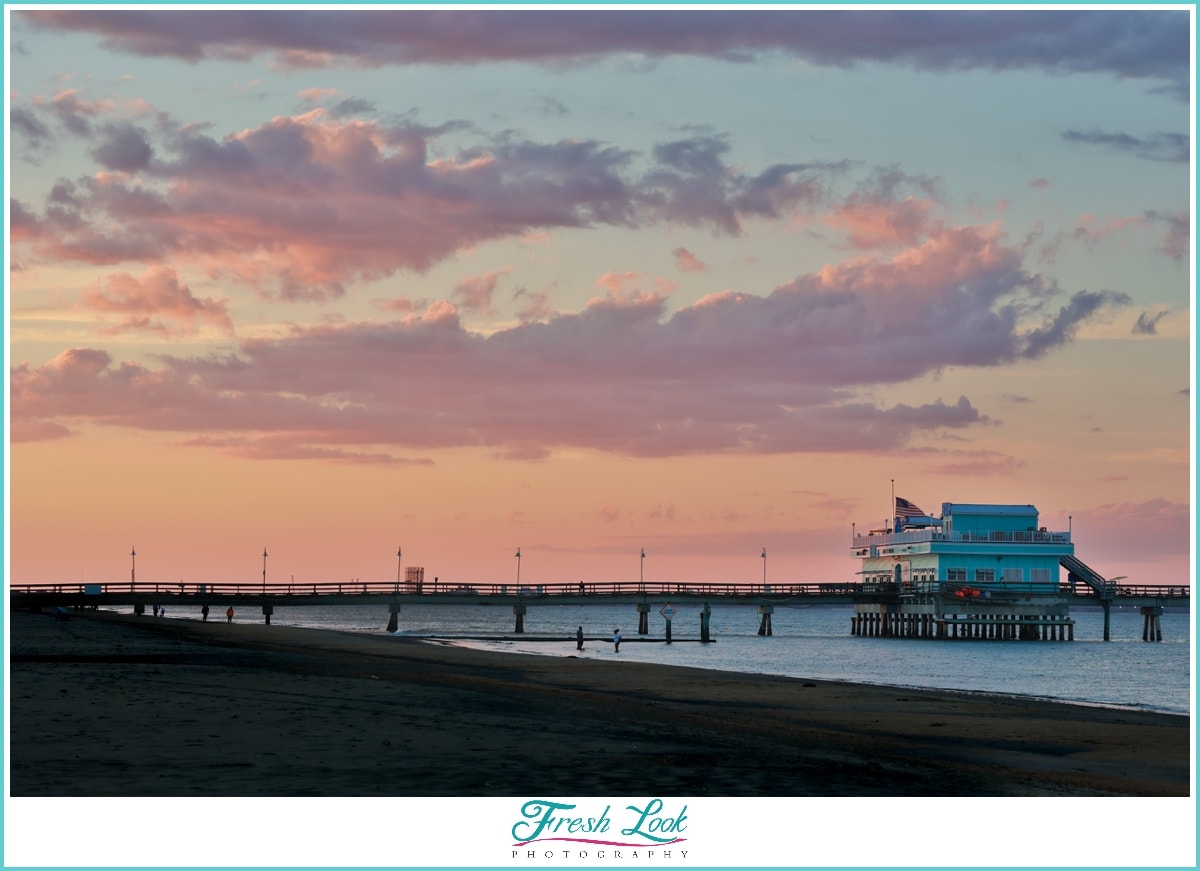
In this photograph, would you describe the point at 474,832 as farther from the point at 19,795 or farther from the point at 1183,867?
the point at 1183,867

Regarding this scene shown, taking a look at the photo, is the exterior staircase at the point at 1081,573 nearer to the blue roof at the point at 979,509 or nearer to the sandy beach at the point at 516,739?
the blue roof at the point at 979,509

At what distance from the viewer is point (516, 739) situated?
2139 centimetres

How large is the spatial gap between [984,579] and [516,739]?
10652 centimetres

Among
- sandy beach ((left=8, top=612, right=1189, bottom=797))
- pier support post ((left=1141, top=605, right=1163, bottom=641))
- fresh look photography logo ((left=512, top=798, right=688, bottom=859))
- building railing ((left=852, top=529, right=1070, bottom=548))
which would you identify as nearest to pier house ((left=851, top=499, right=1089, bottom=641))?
building railing ((left=852, top=529, right=1070, bottom=548))

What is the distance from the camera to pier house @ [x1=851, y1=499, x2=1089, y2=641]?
119375 millimetres

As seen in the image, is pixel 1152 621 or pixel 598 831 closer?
pixel 598 831

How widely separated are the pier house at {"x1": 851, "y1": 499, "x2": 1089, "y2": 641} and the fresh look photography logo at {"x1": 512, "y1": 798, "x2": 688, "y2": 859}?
109m

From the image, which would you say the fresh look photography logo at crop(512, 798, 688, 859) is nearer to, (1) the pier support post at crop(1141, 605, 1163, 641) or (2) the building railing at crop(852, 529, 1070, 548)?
(2) the building railing at crop(852, 529, 1070, 548)

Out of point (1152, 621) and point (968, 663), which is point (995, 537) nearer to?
point (1152, 621)

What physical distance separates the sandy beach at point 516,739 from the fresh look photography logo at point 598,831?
2399 mm

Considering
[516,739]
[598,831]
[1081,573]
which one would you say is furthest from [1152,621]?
[598,831]

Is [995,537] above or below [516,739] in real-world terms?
above

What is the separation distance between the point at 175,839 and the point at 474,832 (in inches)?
110

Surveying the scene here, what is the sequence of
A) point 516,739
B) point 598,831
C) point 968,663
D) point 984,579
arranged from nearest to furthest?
point 598,831 → point 516,739 → point 968,663 → point 984,579
